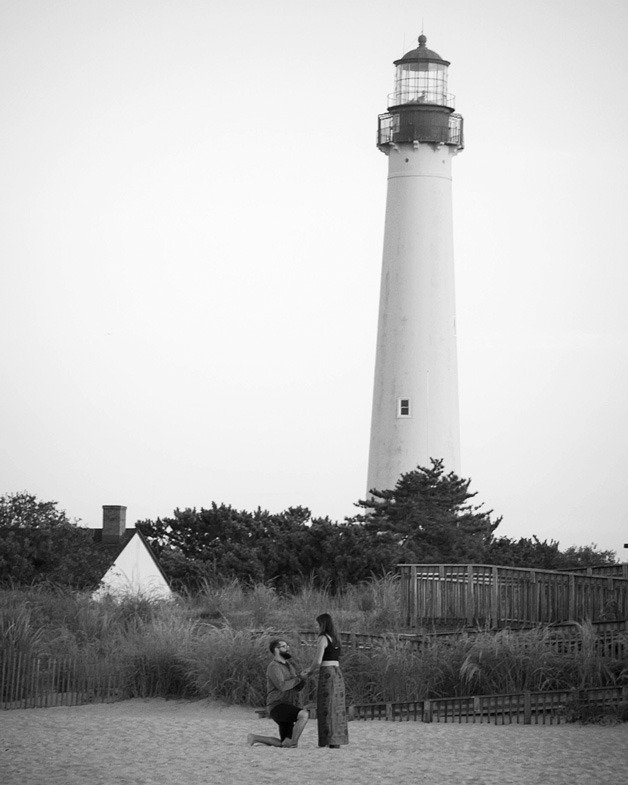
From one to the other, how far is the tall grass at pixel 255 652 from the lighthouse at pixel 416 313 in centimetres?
1678

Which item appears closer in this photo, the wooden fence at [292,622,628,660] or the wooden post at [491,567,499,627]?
the wooden fence at [292,622,628,660]

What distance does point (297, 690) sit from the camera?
58.1 ft

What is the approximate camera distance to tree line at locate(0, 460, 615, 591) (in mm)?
39219

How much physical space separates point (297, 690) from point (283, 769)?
1.68m

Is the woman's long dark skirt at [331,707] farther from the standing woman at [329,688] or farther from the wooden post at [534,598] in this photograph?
the wooden post at [534,598]

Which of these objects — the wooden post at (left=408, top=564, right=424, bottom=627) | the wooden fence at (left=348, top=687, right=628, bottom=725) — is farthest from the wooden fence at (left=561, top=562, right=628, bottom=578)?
the wooden fence at (left=348, top=687, right=628, bottom=725)

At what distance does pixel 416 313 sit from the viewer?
46.0m

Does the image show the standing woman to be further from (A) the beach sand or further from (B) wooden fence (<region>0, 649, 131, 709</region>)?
(B) wooden fence (<region>0, 649, 131, 709</region>)

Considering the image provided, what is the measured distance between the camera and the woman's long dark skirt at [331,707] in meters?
17.3

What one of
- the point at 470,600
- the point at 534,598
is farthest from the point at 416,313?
the point at 534,598

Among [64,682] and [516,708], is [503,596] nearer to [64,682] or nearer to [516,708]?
[516,708]

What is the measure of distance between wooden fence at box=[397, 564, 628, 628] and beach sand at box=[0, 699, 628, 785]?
4.49 m

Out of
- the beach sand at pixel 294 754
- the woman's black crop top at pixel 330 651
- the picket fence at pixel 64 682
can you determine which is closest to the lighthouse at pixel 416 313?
the picket fence at pixel 64 682

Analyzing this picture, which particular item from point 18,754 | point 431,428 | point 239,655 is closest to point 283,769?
point 18,754
